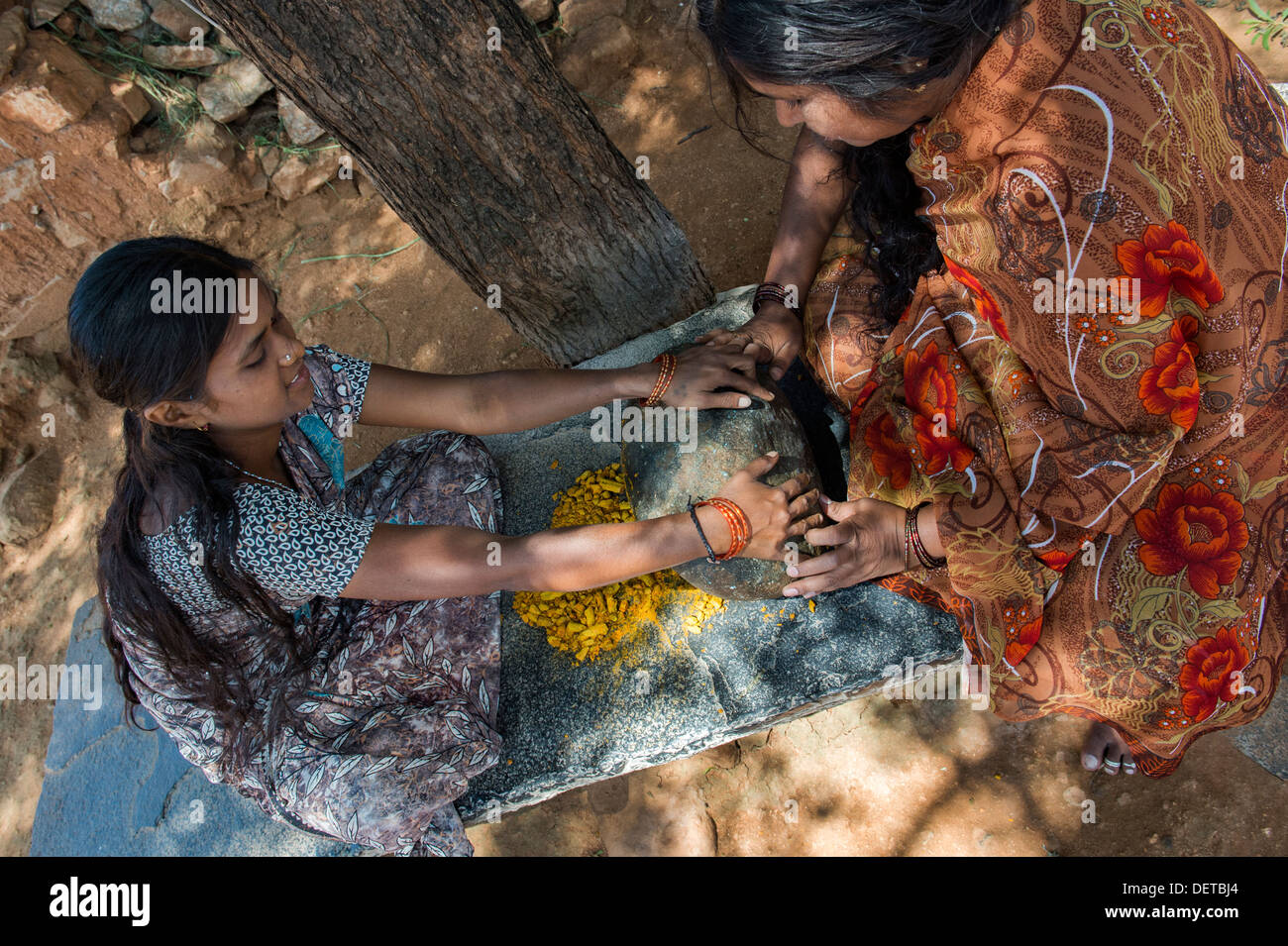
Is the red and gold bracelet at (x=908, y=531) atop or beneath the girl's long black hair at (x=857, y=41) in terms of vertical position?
beneath

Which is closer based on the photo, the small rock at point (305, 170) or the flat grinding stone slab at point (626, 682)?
the flat grinding stone slab at point (626, 682)

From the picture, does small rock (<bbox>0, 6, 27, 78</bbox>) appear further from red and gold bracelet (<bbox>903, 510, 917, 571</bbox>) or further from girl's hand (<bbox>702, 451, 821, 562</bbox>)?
red and gold bracelet (<bbox>903, 510, 917, 571</bbox>)

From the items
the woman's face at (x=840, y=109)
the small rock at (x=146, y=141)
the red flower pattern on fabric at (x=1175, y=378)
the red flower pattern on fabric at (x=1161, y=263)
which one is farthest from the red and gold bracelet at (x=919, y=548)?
the small rock at (x=146, y=141)

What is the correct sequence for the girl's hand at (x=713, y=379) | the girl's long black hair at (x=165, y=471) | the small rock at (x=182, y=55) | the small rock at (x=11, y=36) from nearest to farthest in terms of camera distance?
1. the girl's long black hair at (x=165, y=471)
2. the girl's hand at (x=713, y=379)
3. the small rock at (x=11, y=36)
4. the small rock at (x=182, y=55)

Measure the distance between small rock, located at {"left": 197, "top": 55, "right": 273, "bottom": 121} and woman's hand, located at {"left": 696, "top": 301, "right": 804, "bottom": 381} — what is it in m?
3.59

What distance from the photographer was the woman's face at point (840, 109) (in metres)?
1.74

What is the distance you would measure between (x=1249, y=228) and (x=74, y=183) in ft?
17.2

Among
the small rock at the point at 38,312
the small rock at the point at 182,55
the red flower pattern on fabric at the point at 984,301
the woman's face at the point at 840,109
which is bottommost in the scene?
the small rock at the point at 38,312

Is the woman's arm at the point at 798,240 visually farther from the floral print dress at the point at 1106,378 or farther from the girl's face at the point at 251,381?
the girl's face at the point at 251,381

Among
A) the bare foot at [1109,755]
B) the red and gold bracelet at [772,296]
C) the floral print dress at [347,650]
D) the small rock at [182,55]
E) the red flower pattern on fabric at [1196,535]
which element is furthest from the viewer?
the small rock at [182,55]

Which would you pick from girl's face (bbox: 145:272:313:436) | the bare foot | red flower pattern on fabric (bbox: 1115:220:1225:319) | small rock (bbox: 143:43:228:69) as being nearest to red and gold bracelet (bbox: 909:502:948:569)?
red flower pattern on fabric (bbox: 1115:220:1225:319)

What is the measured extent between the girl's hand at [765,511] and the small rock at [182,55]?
4.23 m

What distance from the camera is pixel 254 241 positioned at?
4.96 meters

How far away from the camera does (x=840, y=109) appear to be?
1.77 meters
